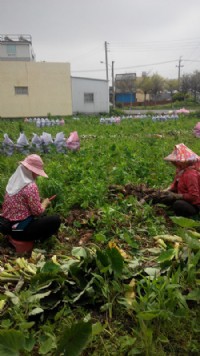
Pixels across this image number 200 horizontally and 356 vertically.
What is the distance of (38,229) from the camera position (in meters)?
3.29

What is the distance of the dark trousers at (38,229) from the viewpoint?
10.8 feet

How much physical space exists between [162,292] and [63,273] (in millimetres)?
770

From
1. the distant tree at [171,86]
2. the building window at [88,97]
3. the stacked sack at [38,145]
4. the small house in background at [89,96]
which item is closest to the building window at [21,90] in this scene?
the small house in background at [89,96]

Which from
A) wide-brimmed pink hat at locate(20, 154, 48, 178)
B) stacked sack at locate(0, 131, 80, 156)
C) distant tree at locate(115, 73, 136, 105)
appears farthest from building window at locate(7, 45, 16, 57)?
wide-brimmed pink hat at locate(20, 154, 48, 178)

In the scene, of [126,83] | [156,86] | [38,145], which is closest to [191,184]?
[38,145]

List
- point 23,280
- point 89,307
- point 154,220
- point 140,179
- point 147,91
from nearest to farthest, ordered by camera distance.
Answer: point 89,307 → point 23,280 → point 154,220 → point 140,179 → point 147,91

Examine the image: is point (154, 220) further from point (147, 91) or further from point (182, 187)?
point (147, 91)

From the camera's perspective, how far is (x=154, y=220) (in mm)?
3801

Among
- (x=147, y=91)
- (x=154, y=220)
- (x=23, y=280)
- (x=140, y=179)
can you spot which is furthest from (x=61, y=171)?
(x=147, y=91)

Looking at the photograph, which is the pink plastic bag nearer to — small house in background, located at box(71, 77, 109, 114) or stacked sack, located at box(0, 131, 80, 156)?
stacked sack, located at box(0, 131, 80, 156)

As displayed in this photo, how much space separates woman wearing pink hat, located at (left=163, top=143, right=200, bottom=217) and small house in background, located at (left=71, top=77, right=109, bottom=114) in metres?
22.9

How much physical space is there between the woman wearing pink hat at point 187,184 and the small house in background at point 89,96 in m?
22.9

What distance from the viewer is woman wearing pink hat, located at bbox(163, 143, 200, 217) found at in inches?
150

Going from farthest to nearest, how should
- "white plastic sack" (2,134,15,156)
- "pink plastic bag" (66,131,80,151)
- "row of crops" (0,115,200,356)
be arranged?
"pink plastic bag" (66,131,80,151) < "white plastic sack" (2,134,15,156) < "row of crops" (0,115,200,356)
